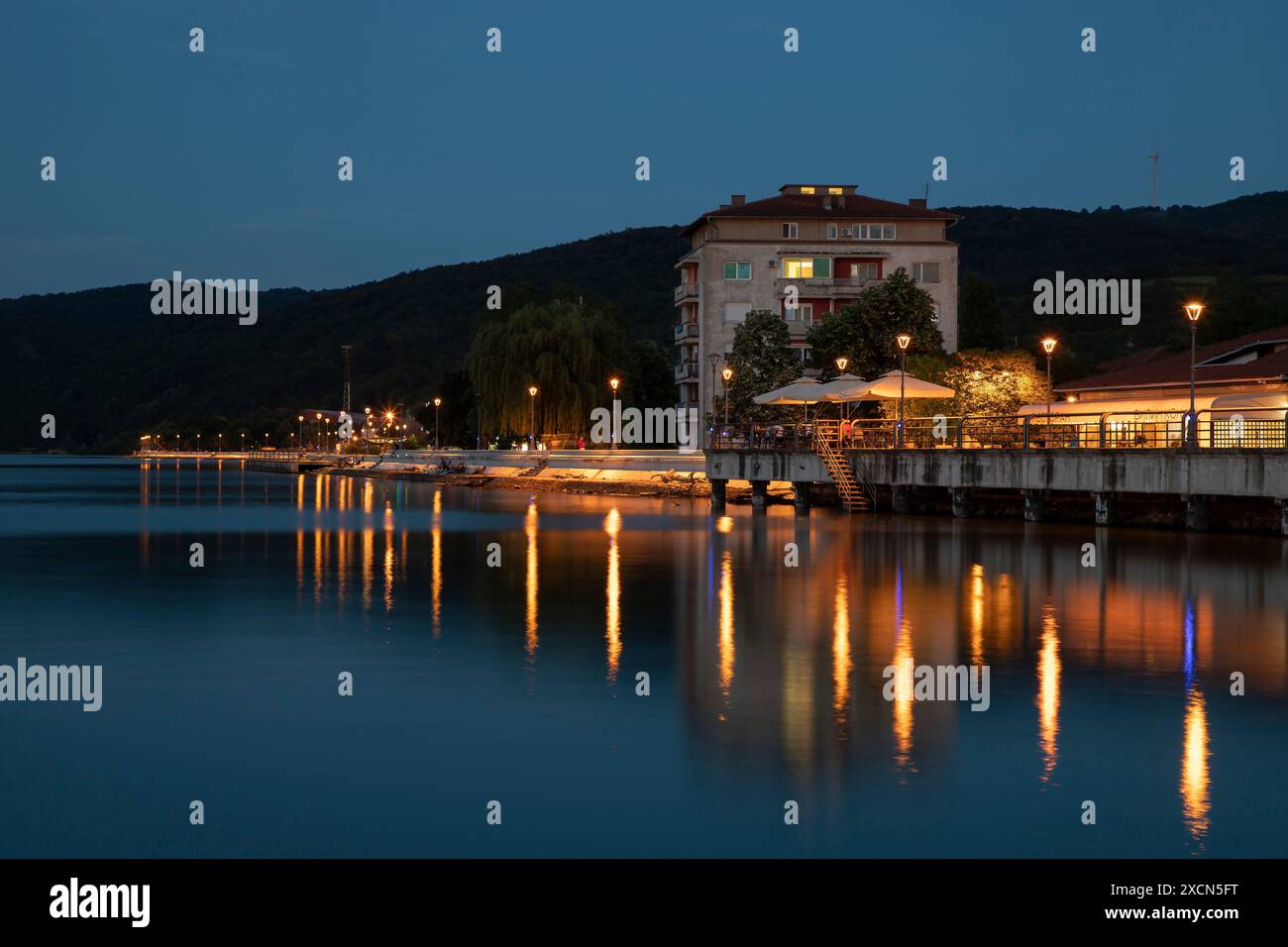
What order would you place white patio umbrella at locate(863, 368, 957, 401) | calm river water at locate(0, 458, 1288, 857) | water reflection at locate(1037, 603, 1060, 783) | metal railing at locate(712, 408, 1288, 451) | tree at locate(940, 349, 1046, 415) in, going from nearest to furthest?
calm river water at locate(0, 458, 1288, 857) < water reflection at locate(1037, 603, 1060, 783) < metal railing at locate(712, 408, 1288, 451) < white patio umbrella at locate(863, 368, 957, 401) < tree at locate(940, 349, 1046, 415)

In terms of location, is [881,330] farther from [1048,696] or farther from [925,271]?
[1048,696]

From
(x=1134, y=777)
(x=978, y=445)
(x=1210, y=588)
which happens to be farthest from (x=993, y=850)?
(x=978, y=445)

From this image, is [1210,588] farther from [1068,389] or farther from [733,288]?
[733,288]

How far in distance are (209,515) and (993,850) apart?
61.0 metres

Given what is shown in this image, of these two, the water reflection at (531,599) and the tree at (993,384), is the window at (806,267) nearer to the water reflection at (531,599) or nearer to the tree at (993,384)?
the tree at (993,384)

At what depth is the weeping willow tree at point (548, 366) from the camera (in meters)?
106

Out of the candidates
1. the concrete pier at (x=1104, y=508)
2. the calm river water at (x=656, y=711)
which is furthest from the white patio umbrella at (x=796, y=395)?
the calm river water at (x=656, y=711)

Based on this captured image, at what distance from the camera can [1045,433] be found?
53.5m

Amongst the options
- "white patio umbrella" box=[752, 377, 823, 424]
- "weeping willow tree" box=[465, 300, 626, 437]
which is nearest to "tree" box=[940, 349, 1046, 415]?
"white patio umbrella" box=[752, 377, 823, 424]

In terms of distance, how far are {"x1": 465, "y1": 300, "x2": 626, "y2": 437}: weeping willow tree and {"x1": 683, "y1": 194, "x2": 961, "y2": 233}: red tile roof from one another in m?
11.1

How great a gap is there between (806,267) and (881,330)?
2578 cm

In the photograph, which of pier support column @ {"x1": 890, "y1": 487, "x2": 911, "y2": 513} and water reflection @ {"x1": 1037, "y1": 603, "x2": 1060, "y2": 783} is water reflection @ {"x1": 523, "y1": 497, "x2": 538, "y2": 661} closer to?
water reflection @ {"x1": 1037, "y1": 603, "x2": 1060, "y2": 783}

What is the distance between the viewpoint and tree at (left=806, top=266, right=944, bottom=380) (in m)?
79.6

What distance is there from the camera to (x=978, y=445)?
2168 inches
